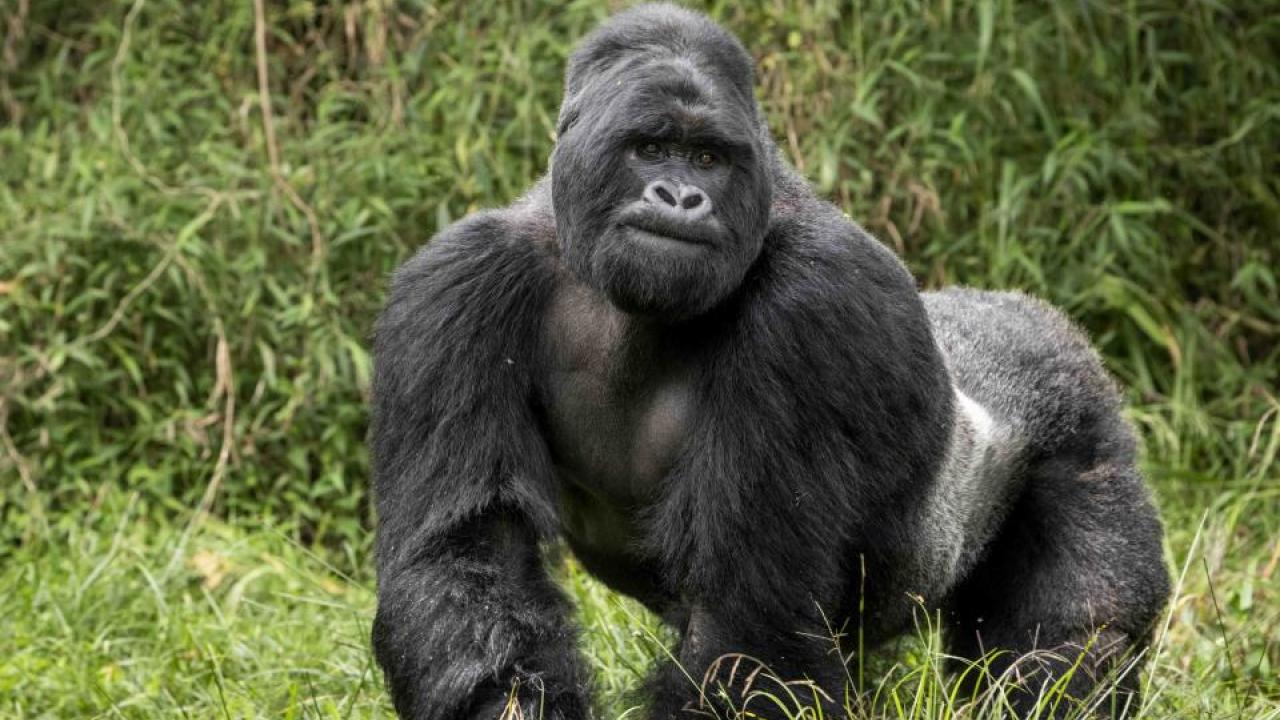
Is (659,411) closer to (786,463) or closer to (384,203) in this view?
(786,463)

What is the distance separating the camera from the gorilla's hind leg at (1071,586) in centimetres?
435

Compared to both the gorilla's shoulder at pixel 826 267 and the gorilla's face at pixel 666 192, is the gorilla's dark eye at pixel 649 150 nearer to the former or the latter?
the gorilla's face at pixel 666 192

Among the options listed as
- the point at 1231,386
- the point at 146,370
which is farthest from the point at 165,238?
the point at 1231,386

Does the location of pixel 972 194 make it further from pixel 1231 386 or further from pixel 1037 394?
pixel 1037 394


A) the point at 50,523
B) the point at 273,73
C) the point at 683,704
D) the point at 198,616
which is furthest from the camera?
the point at 273,73

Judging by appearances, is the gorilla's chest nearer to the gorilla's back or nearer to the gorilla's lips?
the gorilla's lips

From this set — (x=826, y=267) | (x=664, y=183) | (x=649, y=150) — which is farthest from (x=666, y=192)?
(x=826, y=267)

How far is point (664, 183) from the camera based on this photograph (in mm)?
3637

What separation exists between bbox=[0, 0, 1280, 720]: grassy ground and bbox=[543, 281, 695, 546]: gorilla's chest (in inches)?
76.7

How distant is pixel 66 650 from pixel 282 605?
0.73 meters

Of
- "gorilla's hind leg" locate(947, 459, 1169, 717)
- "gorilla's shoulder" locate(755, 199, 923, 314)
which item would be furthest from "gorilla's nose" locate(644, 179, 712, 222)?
"gorilla's hind leg" locate(947, 459, 1169, 717)

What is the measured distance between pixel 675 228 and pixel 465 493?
2.29ft

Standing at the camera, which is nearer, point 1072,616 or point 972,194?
point 1072,616

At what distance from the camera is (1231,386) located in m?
6.65
